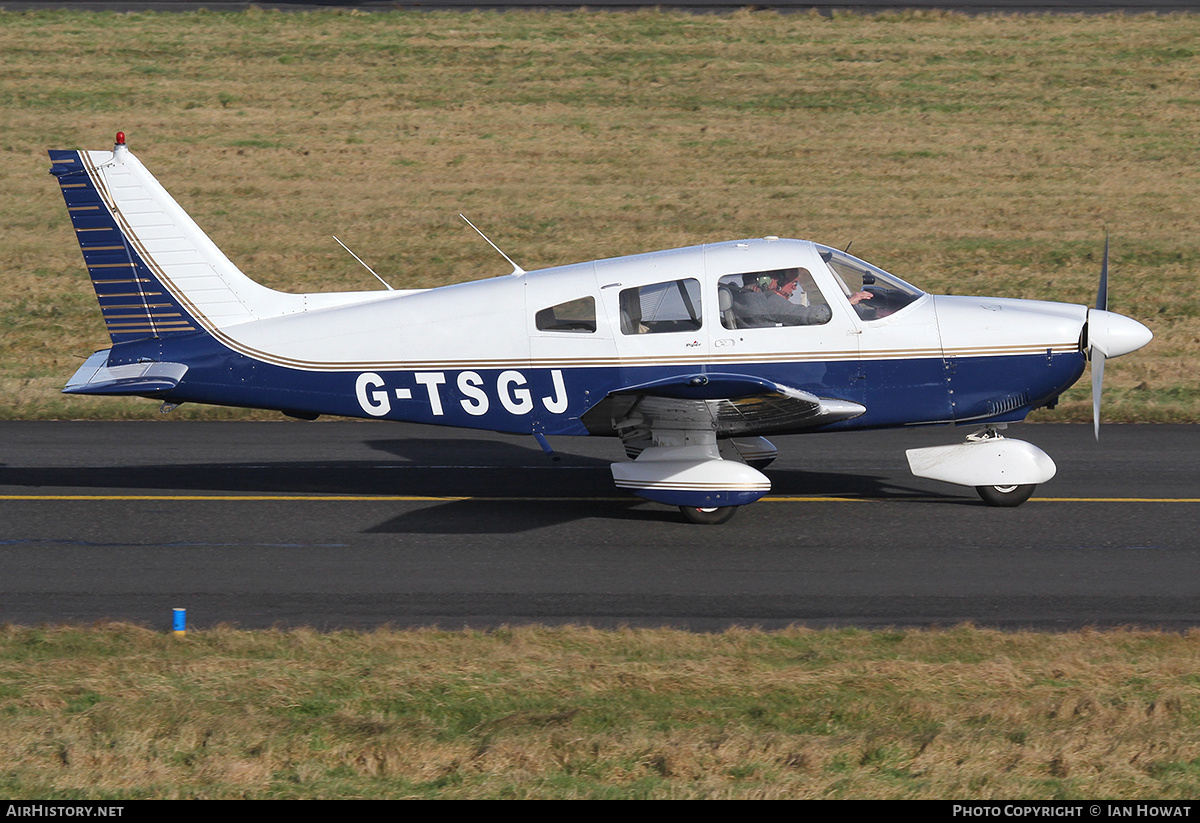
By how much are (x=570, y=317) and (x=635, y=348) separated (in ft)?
2.01

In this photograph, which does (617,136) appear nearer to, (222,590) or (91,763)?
(222,590)

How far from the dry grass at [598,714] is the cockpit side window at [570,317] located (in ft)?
11.3

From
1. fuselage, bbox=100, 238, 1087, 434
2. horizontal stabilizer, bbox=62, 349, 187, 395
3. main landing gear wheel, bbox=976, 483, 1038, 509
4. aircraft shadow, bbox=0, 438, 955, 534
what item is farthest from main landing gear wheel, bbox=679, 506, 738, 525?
horizontal stabilizer, bbox=62, 349, 187, 395

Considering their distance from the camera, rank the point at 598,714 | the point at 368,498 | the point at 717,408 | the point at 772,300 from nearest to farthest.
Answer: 1. the point at 598,714
2. the point at 717,408
3. the point at 772,300
4. the point at 368,498

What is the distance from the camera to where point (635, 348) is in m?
11.2

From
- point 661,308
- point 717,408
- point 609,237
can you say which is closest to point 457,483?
point 661,308

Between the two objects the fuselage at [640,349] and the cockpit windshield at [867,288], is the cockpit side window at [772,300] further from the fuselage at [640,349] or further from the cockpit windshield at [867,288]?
the cockpit windshield at [867,288]

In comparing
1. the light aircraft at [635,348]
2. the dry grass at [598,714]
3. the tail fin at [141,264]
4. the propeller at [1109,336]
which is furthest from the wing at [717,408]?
the tail fin at [141,264]

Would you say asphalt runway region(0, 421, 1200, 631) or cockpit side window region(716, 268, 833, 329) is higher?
cockpit side window region(716, 268, 833, 329)

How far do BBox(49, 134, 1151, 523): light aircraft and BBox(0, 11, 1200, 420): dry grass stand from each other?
627 centimetres

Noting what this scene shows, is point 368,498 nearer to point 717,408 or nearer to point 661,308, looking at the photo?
point 661,308

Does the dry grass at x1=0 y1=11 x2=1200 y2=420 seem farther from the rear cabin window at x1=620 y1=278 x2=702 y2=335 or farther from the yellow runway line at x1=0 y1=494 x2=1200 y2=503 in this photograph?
the rear cabin window at x1=620 y1=278 x2=702 y2=335

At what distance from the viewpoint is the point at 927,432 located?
14.8 meters

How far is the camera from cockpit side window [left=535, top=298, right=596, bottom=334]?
1130cm
